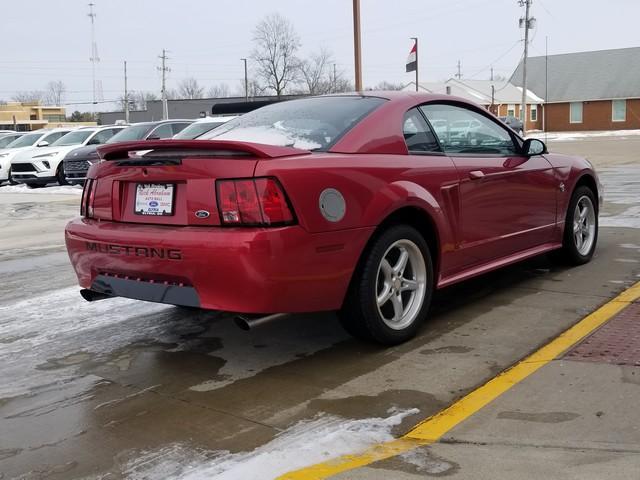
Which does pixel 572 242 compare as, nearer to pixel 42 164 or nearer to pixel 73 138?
pixel 42 164

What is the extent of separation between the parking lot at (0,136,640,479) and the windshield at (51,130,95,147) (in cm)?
1472

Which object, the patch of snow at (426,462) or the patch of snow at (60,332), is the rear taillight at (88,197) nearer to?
the patch of snow at (60,332)

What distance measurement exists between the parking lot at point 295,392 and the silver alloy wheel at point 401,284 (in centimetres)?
20

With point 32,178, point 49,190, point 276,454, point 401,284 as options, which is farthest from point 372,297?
point 32,178

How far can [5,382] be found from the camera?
13.0 feet

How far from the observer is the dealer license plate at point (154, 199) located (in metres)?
3.88

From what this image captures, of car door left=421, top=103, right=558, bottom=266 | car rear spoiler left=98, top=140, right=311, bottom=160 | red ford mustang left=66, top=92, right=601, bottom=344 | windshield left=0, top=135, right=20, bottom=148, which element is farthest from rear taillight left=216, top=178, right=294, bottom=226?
windshield left=0, top=135, right=20, bottom=148

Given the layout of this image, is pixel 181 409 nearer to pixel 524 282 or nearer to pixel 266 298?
pixel 266 298

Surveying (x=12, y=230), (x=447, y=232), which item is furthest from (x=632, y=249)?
(x=12, y=230)

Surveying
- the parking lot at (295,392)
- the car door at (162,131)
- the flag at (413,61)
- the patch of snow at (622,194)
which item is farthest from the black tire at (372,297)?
the flag at (413,61)

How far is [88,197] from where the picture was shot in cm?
445

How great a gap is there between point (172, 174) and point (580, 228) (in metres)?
4.18

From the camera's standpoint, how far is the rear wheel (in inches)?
242

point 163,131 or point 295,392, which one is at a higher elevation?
point 163,131
